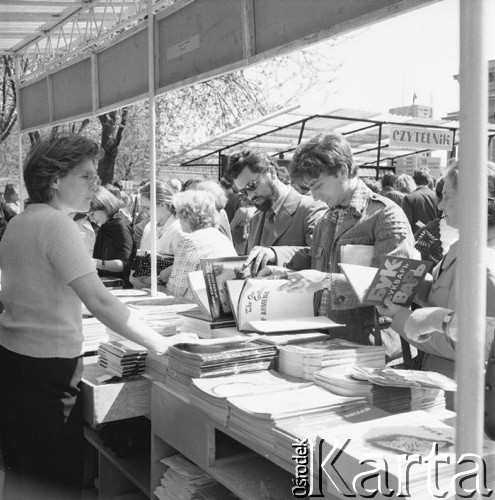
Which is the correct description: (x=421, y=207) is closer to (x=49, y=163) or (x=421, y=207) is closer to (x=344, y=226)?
(x=344, y=226)

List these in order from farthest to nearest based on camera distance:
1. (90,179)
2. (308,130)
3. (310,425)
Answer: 1. (308,130)
2. (90,179)
3. (310,425)

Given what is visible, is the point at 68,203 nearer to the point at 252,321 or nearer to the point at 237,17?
the point at 252,321

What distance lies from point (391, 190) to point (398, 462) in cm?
654

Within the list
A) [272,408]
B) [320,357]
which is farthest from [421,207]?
[272,408]

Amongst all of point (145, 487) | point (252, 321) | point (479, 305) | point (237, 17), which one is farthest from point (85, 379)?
point (237, 17)

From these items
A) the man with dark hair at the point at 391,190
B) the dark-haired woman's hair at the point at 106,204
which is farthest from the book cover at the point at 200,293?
the man with dark hair at the point at 391,190

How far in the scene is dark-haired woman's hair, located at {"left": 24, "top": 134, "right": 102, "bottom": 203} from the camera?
7.22 ft

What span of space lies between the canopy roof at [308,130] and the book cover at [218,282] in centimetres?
826

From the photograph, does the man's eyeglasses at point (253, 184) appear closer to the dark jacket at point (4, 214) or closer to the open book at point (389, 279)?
the open book at point (389, 279)

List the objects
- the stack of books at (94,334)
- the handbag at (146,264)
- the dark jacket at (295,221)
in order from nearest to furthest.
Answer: the stack of books at (94,334) → the dark jacket at (295,221) → the handbag at (146,264)

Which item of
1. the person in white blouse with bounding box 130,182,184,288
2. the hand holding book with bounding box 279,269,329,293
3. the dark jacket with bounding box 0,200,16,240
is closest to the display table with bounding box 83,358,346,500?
the hand holding book with bounding box 279,269,329,293

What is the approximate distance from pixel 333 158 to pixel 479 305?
1.51m

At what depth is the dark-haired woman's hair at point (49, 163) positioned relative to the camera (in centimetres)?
220

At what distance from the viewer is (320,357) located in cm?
201
